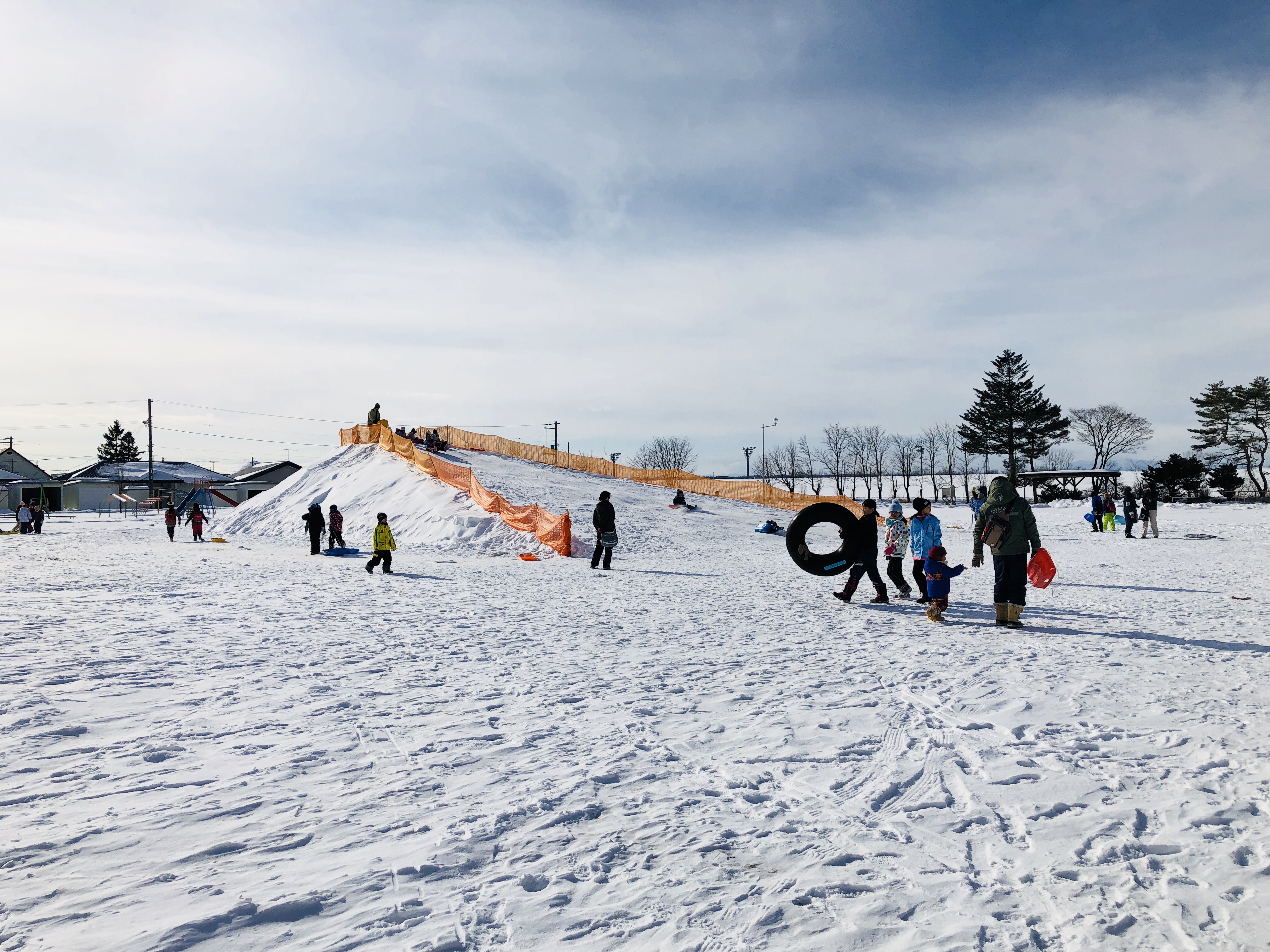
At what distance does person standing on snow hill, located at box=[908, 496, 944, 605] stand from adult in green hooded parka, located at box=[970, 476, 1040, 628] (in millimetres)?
820

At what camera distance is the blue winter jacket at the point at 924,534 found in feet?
30.4

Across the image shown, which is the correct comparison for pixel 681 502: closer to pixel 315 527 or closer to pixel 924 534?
pixel 315 527

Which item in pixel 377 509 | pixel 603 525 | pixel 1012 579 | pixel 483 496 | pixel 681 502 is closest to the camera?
pixel 1012 579

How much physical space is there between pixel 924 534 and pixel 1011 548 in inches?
51.2

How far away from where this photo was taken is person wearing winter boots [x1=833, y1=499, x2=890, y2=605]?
391 inches

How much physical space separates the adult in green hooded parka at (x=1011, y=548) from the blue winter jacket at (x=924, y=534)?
2.80 feet

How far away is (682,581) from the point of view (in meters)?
13.6

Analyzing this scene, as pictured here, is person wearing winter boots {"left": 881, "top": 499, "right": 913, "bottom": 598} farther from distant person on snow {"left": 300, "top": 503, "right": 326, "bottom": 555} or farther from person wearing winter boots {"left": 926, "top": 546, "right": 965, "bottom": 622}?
distant person on snow {"left": 300, "top": 503, "right": 326, "bottom": 555}

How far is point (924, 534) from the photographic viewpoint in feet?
30.7

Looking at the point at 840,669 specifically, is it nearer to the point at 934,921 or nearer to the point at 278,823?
the point at 934,921

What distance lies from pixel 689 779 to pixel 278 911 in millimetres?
2059

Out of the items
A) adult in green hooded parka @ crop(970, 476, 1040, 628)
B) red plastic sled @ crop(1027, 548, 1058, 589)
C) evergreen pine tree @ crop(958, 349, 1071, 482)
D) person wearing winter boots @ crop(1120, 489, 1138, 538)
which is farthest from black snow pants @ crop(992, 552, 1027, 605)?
evergreen pine tree @ crop(958, 349, 1071, 482)

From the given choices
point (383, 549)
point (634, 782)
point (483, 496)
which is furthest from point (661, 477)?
point (634, 782)

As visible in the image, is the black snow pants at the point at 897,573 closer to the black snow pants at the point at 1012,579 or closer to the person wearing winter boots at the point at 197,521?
the black snow pants at the point at 1012,579
